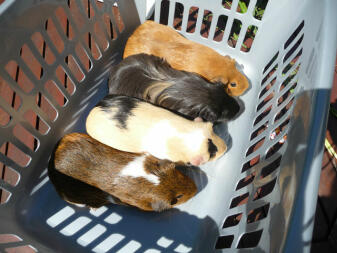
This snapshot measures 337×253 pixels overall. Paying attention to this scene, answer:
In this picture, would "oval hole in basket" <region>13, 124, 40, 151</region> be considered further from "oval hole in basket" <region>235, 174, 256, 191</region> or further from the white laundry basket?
"oval hole in basket" <region>235, 174, 256, 191</region>

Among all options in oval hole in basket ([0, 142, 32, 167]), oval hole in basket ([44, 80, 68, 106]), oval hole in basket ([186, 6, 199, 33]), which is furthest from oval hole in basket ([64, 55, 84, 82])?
oval hole in basket ([186, 6, 199, 33])

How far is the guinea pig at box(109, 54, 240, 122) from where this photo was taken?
1.62m

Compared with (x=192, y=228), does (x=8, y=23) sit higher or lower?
higher

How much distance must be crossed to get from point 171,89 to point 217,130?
17.4 inches

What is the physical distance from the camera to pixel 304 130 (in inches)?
38.8

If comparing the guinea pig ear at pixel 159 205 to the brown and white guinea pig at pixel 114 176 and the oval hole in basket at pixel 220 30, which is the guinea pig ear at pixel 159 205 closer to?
the brown and white guinea pig at pixel 114 176

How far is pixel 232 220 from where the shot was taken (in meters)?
1.62

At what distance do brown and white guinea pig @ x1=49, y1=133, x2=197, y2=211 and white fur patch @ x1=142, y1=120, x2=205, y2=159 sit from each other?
9cm

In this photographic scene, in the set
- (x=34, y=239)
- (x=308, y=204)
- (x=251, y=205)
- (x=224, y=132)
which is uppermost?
(x=308, y=204)

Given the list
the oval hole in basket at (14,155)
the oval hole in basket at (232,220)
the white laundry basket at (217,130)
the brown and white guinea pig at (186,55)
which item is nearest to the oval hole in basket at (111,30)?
the white laundry basket at (217,130)

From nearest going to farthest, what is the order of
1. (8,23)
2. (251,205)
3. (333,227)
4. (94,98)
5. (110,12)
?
(8,23) < (251,205) < (333,227) < (110,12) < (94,98)

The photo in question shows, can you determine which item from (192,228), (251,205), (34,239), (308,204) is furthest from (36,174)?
(308,204)

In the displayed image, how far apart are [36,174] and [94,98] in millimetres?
627

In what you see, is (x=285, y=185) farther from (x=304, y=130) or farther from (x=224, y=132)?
(x=224, y=132)
